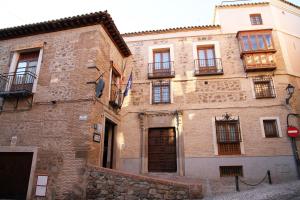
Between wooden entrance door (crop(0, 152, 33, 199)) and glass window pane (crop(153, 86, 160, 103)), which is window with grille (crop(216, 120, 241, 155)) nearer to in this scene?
glass window pane (crop(153, 86, 160, 103))

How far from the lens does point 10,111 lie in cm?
897

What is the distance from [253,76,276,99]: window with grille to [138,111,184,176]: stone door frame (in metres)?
4.12

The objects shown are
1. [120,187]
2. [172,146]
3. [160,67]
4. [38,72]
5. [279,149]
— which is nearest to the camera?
[120,187]

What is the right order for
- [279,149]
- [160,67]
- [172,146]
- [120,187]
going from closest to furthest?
[120,187] → [279,149] → [172,146] → [160,67]

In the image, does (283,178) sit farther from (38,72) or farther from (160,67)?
(38,72)

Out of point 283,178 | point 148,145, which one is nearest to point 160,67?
point 148,145

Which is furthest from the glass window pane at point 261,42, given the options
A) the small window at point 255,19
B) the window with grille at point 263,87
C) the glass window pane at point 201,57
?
the glass window pane at point 201,57

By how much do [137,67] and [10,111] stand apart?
21.6 feet

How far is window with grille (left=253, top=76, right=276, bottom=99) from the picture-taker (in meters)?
11.0

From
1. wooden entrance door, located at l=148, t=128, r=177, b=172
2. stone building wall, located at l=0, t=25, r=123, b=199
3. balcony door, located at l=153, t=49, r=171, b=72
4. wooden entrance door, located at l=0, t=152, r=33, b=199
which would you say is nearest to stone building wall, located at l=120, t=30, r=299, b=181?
balcony door, located at l=153, t=49, r=171, b=72

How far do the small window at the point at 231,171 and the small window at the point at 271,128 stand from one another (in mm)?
2100

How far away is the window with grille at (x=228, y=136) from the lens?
34.2 feet

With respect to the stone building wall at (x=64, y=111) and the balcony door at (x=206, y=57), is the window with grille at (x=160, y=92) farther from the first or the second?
the stone building wall at (x=64, y=111)

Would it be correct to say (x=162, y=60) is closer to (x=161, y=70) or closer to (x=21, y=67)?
(x=161, y=70)
